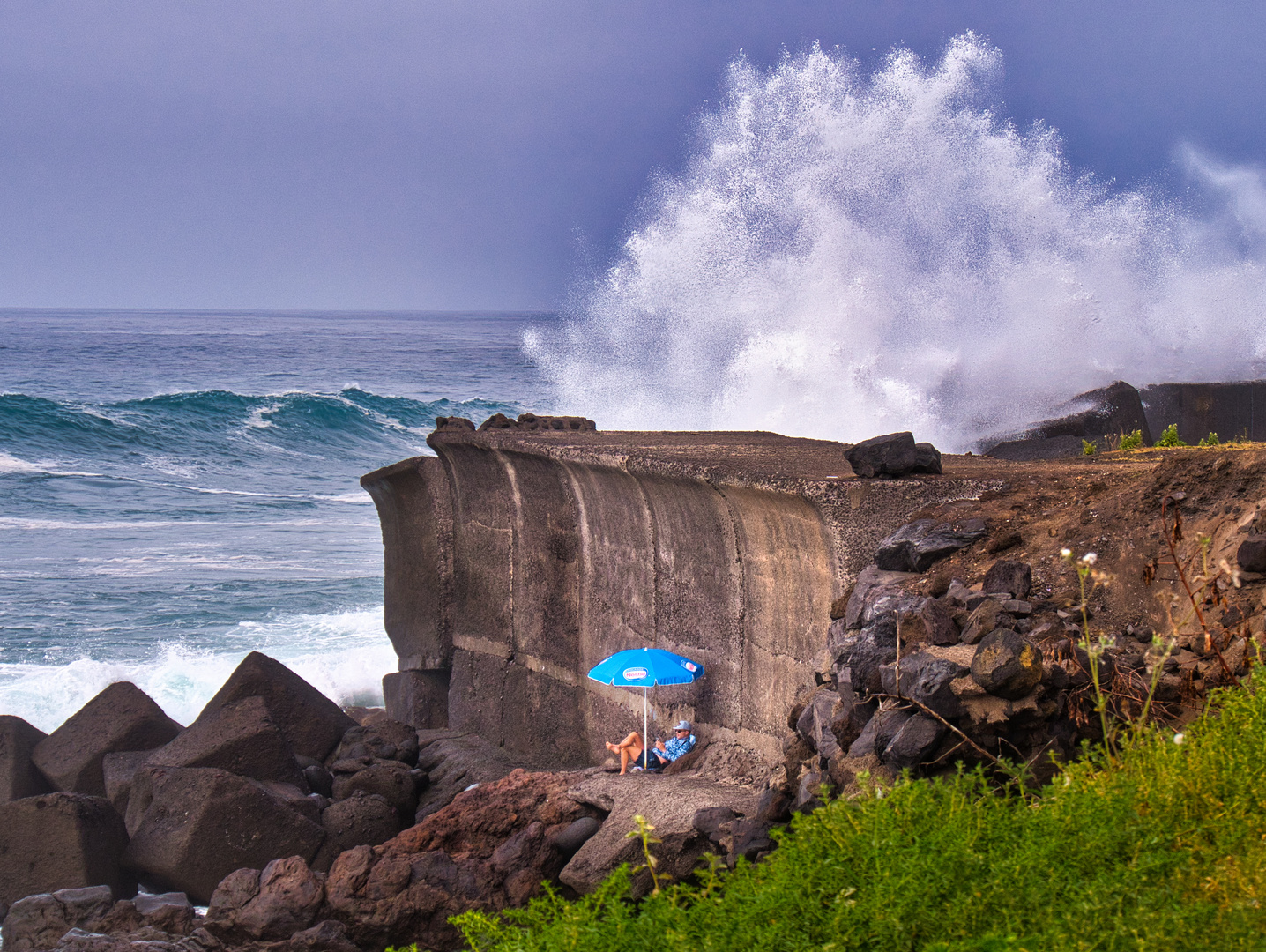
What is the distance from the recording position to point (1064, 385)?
16.3 meters

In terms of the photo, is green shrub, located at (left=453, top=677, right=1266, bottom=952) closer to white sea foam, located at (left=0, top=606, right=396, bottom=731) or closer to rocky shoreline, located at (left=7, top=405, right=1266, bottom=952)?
rocky shoreline, located at (left=7, top=405, right=1266, bottom=952)

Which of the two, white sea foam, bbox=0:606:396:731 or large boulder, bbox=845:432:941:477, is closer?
large boulder, bbox=845:432:941:477

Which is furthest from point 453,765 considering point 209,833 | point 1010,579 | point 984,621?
point 984,621

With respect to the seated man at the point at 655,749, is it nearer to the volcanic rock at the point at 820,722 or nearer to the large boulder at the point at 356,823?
the large boulder at the point at 356,823

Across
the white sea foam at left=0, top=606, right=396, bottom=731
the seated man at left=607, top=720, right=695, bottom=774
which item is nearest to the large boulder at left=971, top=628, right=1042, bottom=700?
the seated man at left=607, top=720, right=695, bottom=774

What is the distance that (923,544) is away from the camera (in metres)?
5.30

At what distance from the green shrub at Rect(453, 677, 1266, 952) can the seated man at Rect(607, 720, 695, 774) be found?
3.70 meters

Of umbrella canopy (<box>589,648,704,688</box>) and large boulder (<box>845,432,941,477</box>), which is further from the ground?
large boulder (<box>845,432,941,477</box>)

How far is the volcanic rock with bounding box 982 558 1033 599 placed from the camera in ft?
14.8

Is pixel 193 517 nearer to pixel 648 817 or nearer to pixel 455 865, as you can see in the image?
pixel 455 865

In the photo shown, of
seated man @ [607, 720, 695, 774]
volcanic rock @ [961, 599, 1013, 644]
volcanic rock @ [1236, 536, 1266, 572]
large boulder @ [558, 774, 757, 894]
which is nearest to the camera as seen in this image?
volcanic rock @ [1236, 536, 1266, 572]

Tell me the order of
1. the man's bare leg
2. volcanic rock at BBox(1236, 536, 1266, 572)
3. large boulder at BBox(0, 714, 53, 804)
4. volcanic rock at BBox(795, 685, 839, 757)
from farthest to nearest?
large boulder at BBox(0, 714, 53, 804), the man's bare leg, volcanic rock at BBox(795, 685, 839, 757), volcanic rock at BBox(1236, 536, 1266, 572)

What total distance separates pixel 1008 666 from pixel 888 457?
2.35 m

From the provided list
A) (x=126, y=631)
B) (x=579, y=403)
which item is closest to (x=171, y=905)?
(x=126, y=631)
